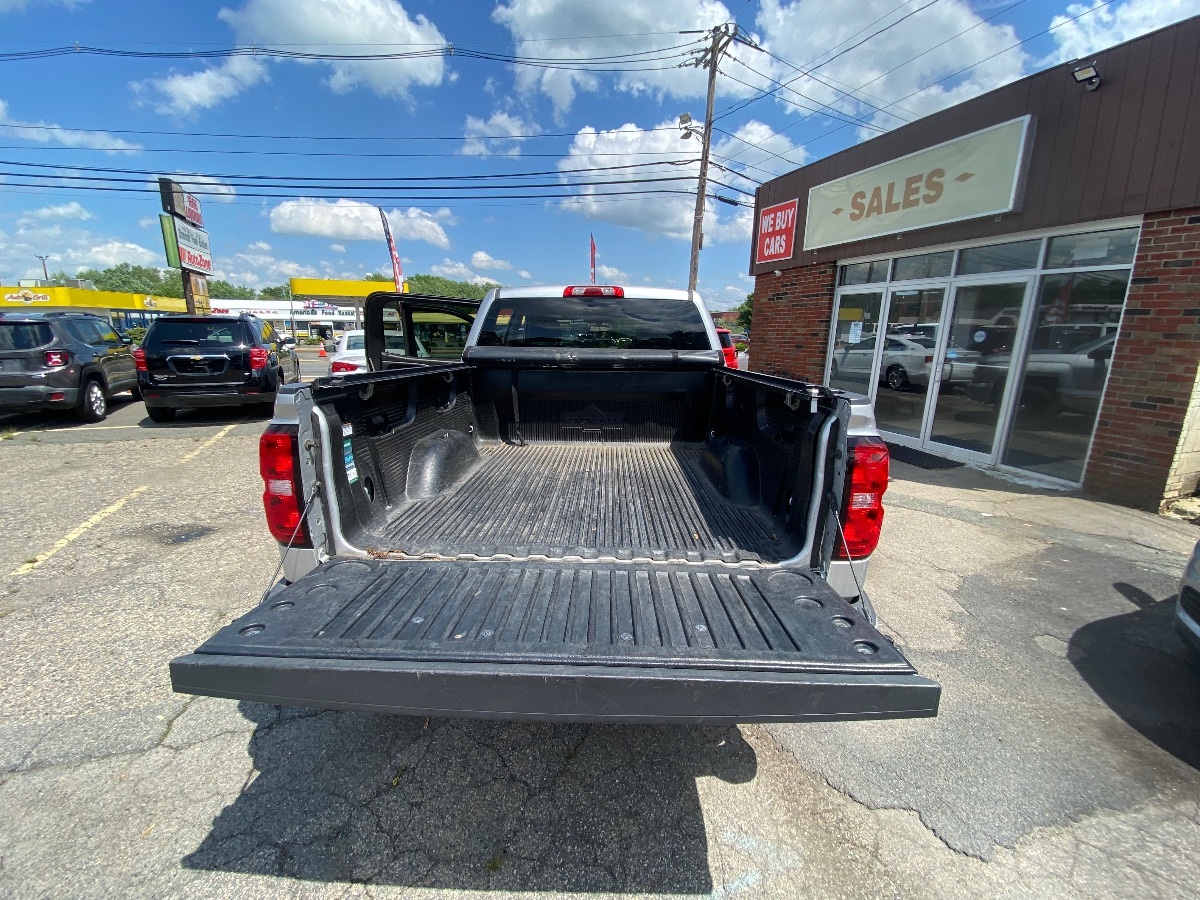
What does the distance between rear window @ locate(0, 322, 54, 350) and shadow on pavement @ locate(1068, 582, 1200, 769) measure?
12.8 m

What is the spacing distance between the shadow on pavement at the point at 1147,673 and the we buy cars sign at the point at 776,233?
8567 mm

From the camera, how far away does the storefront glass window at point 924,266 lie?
759 centimetres

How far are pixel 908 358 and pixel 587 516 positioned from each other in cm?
760

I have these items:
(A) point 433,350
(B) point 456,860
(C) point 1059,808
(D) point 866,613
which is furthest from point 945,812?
(A) point 433,350

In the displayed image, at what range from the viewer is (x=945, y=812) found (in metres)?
2.07

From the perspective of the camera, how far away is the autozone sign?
1694cm

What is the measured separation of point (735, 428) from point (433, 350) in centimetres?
477

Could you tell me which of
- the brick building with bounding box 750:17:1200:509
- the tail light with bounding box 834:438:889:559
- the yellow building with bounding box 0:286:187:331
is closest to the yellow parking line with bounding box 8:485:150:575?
the tail light with bounding box 834:438:889:559

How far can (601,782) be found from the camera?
2164 millimetres

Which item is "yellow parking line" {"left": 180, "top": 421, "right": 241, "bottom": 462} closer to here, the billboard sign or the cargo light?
the cargo light

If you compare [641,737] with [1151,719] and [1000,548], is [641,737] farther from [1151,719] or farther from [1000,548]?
[1000,548]

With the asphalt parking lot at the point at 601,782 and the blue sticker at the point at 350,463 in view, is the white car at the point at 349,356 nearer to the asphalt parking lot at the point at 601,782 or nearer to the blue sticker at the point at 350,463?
the asphalt parking lot at the point at 601,782

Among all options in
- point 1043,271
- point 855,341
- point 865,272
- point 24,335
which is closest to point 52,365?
point 24,335

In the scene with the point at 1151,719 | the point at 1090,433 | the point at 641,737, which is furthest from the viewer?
the point at 1090,433
